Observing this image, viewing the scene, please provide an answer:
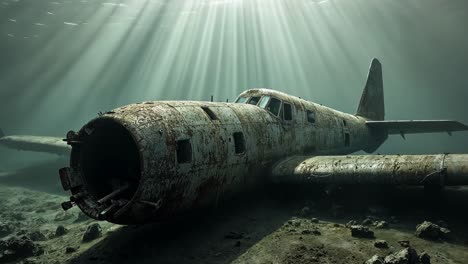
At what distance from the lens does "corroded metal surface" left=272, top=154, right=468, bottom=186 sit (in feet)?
29.6

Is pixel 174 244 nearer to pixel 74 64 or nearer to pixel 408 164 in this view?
pixel 408 164

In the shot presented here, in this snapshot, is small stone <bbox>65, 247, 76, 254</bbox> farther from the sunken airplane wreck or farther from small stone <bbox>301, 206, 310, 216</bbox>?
small stone <bbox>301, 206, 310, 216</bbox>

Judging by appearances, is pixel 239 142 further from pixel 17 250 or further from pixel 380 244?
pixel 17 250

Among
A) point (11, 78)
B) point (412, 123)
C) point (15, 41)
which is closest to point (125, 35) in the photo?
point (15, 41)

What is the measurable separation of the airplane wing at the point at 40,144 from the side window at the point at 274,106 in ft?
61.9

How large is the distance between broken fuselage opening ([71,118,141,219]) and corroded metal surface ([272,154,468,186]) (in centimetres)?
481

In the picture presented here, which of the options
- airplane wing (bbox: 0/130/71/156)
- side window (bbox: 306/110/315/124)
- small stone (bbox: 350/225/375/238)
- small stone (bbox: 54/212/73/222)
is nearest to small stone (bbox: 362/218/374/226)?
small stone (bbox: 350/225/375/238)

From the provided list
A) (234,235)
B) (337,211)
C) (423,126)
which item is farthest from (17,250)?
(423,126)

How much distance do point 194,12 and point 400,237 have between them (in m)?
56.3

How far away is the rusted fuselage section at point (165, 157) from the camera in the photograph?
685 centimetres

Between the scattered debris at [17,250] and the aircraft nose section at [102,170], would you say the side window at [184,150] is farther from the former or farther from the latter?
the scattered debris at [17,250]

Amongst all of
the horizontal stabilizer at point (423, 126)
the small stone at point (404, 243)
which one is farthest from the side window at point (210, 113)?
the horizontal stabilizer at point (423, 126)

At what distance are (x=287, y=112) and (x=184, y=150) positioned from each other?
6207 mm

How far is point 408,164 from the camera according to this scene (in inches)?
383
